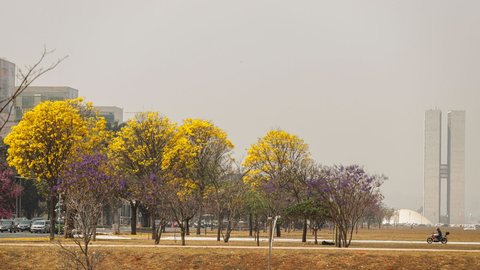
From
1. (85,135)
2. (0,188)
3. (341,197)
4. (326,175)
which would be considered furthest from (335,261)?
(0,188)

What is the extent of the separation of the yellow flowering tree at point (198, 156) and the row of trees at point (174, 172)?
13 centimetres

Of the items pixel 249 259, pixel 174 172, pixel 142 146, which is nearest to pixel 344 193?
pixel 249 259

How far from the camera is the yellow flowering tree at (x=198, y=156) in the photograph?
92.7 metres

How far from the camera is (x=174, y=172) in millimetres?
87500

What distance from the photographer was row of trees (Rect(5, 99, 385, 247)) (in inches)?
2611

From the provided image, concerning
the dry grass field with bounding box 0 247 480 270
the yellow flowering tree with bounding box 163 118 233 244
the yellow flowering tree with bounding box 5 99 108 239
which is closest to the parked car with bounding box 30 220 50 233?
the yellow flowering tree with bounding box 163 118 233 244

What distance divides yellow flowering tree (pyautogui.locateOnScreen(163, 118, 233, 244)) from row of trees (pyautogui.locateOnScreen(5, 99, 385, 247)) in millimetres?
129

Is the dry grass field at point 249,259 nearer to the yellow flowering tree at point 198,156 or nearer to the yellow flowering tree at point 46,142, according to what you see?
the yellow flowering tree at point 46,142

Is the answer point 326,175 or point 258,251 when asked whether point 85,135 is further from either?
point 258,251

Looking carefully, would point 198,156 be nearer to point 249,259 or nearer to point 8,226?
point 8,226

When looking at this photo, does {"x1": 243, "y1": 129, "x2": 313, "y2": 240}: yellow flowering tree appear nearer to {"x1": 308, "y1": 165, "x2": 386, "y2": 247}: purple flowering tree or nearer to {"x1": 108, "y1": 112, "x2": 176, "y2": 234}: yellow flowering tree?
{"x1": 108, "y1": 112, "x2": 176, "y2": 234}: yellow flowering tree

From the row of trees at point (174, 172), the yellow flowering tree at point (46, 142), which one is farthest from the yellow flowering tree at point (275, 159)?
the yellow flowering tree at point (46, 142)

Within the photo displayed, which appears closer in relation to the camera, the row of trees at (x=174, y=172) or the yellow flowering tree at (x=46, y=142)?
the row of trees at (x=174, y=172)

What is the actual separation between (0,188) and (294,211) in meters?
27.1
